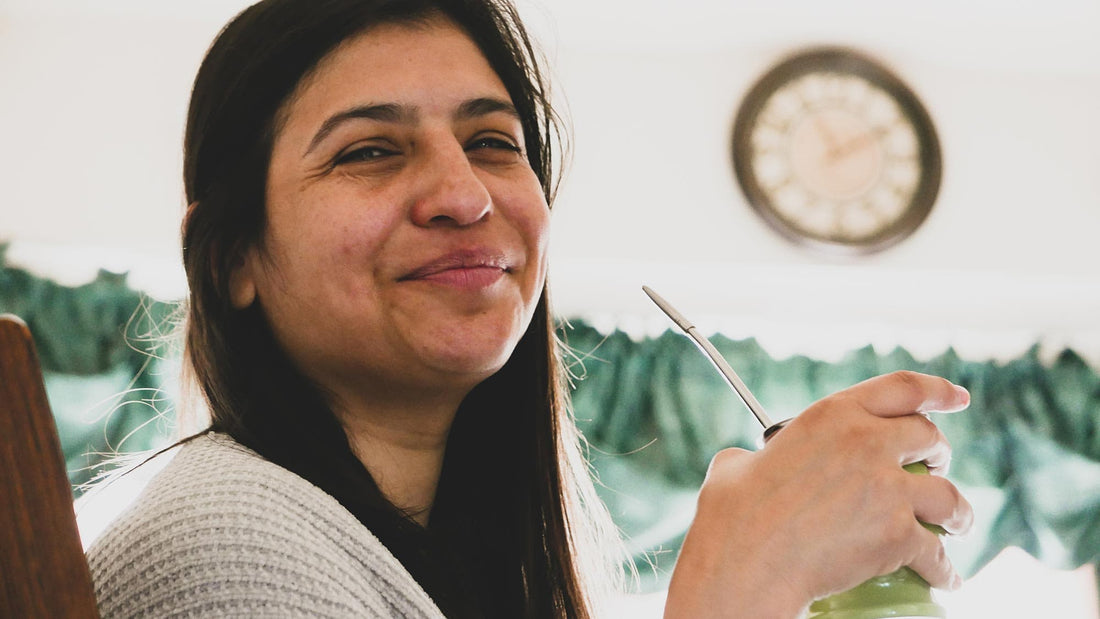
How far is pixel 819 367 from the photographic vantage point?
7.63ft

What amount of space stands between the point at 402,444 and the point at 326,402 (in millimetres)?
73

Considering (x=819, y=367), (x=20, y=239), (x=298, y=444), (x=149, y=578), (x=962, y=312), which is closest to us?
(x=149, y=578)

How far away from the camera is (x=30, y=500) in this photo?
1.04ft

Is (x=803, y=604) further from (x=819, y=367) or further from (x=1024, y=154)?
(x=1024, y=154)

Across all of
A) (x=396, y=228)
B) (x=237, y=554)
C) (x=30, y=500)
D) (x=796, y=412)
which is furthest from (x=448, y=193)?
(x=796, y=412)

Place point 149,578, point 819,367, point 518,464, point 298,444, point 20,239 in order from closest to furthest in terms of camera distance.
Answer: point 149,578 < point 298,444 < point 518,464 < point 20,239 < point 819,367

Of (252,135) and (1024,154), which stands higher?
(252,135)

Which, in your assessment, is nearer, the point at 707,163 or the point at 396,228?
the point at 396,228

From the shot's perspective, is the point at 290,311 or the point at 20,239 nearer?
the point at 290,311

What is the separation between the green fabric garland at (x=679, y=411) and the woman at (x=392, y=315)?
1.31 m

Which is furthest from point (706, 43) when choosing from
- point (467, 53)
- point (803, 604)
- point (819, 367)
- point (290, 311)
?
point (803, 604)

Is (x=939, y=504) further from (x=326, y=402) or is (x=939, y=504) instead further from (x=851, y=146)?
(x=851, y=146)

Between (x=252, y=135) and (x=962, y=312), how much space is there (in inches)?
85.5

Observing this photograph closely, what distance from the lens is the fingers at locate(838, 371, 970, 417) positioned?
1.68 ft
